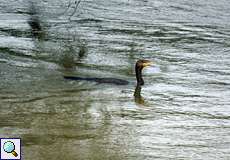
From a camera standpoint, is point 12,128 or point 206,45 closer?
point 12,128

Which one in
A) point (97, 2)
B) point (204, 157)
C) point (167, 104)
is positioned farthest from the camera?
point (97, 2)

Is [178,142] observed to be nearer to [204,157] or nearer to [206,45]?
[204,157]

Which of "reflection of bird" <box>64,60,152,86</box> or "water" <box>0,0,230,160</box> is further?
"reflection of bird" <box>64,60,152,86</box>

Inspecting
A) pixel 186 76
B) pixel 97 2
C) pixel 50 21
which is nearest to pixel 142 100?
pixel 186 76

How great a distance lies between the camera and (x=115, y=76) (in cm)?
1020

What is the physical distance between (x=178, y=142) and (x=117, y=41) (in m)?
5.97

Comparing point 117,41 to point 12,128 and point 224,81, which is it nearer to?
point 224,81

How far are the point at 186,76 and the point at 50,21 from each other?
18.3ft

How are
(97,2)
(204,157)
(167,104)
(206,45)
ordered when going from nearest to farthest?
(204,157), (167,104), (206,45), (97,2)

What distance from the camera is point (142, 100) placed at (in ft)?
28.5

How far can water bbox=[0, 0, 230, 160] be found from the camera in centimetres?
687

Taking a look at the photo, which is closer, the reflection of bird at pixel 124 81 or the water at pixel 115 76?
the water at pixel 115 76

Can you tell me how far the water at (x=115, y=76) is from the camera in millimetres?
6871

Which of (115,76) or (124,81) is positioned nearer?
(124,81)
